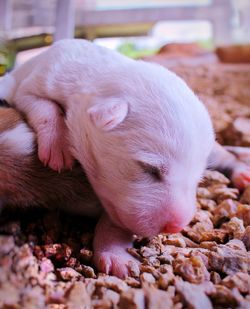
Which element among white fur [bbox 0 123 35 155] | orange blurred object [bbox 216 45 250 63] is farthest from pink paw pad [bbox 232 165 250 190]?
orange blurred object [bbox 216 45 250 63]

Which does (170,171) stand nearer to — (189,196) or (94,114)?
(189,196)

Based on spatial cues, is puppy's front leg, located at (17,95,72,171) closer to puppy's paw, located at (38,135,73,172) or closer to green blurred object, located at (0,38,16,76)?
puppy's paw, located at (38,135,73,172)

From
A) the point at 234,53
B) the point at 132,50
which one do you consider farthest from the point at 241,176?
the point at 234,53

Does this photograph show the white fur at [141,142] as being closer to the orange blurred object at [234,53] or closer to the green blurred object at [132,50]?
the green blurred object at [132,50]

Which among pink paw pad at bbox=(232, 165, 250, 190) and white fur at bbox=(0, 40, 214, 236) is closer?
white fur at bbox=(0, 40, 214, 236)

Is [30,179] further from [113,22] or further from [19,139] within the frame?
[113,22]

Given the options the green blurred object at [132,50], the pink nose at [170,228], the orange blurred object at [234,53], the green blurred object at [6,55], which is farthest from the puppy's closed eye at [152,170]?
the orange blurred object at [234,53]
